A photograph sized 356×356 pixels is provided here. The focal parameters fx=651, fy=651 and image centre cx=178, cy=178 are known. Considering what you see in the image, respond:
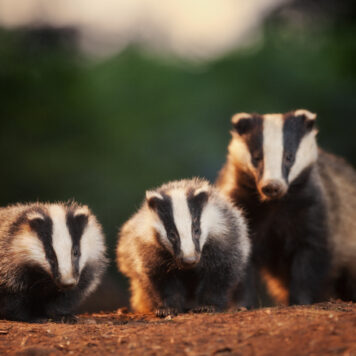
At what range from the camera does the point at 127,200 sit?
35.3 feet

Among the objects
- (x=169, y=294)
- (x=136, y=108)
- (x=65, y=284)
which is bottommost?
(x=169, y=294)

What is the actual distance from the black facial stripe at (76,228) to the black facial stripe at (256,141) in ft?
4.19

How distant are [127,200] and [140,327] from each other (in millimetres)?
7200

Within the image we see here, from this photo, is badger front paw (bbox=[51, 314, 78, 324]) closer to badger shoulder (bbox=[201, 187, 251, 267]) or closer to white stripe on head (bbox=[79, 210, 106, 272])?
white stripe on head (bbox=[79, 210, 106, 272])

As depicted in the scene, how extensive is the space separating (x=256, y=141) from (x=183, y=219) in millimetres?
1039

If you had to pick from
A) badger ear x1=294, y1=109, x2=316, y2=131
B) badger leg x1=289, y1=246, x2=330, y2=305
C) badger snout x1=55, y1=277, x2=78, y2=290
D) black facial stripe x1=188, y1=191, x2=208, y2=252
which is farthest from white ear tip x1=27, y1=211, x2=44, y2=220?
badger ear x1=294, y1=109, x2=316, y2=131

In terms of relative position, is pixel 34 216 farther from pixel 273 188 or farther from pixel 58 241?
pixel 273 188

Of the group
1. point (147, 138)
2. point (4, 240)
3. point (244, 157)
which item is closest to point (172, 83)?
point (147, 138)

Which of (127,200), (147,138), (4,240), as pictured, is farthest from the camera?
(147,138)

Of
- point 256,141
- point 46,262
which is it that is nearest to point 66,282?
point 46,262

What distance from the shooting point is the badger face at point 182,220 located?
3.92m

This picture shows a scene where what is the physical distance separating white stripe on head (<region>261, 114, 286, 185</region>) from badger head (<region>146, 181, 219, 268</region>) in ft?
1.51

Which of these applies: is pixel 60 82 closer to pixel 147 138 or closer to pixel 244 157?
pixel 147 138

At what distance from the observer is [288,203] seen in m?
4.78
